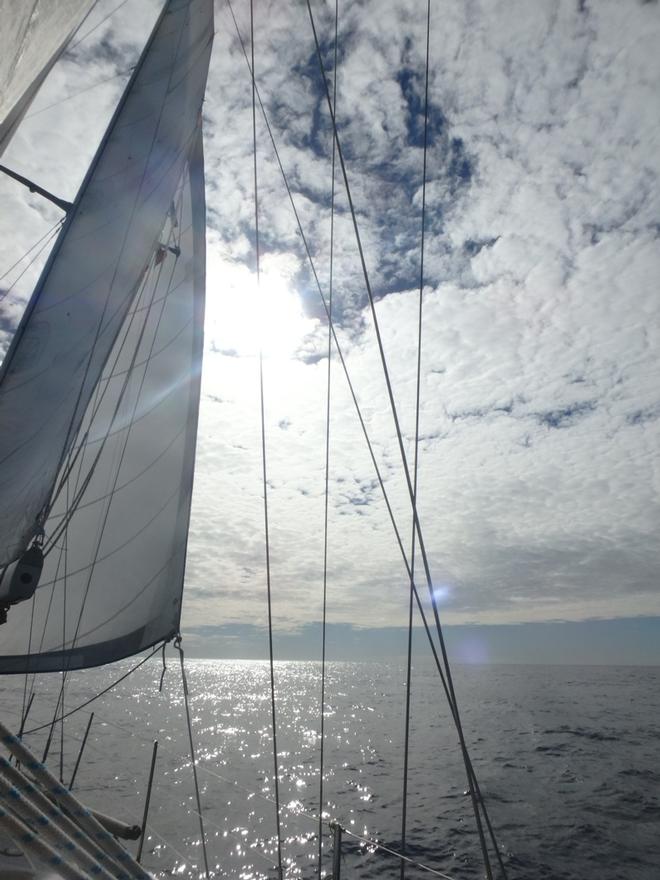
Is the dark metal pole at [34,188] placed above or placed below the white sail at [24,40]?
above

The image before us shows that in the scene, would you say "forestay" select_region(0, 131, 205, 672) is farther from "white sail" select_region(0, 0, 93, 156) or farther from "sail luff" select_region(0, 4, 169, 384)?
"white sail" select_region(0, 0, 93, 156)

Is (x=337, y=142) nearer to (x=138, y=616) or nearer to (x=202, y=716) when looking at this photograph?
(x=138, y=616)

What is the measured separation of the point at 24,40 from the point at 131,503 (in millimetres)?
6159

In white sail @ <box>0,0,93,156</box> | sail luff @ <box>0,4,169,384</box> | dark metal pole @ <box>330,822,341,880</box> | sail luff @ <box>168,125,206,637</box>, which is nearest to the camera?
white sail @ <box>0,0,93,156</box>

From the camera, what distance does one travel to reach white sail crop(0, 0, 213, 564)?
4598 mm

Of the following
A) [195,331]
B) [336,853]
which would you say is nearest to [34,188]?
[195,331]

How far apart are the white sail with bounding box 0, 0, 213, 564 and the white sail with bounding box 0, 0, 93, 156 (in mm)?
1549

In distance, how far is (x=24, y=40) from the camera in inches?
114

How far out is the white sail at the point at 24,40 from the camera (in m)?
2.65

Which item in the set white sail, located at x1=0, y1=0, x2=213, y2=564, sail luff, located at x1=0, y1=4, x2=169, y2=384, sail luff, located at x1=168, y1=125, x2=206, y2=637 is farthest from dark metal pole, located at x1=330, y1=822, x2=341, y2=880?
sail luff, located at x1=0, y1=4, x2=169, y2=384

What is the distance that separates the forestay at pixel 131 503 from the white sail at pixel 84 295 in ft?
6.23

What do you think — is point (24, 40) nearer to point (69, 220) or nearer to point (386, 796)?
point (69, 220)

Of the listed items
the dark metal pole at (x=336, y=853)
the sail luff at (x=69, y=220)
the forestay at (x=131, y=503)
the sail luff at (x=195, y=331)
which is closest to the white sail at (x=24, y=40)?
the sail luff at (x=69, y=220)

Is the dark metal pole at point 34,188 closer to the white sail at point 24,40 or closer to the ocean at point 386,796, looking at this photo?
the white sail at point 24,40
